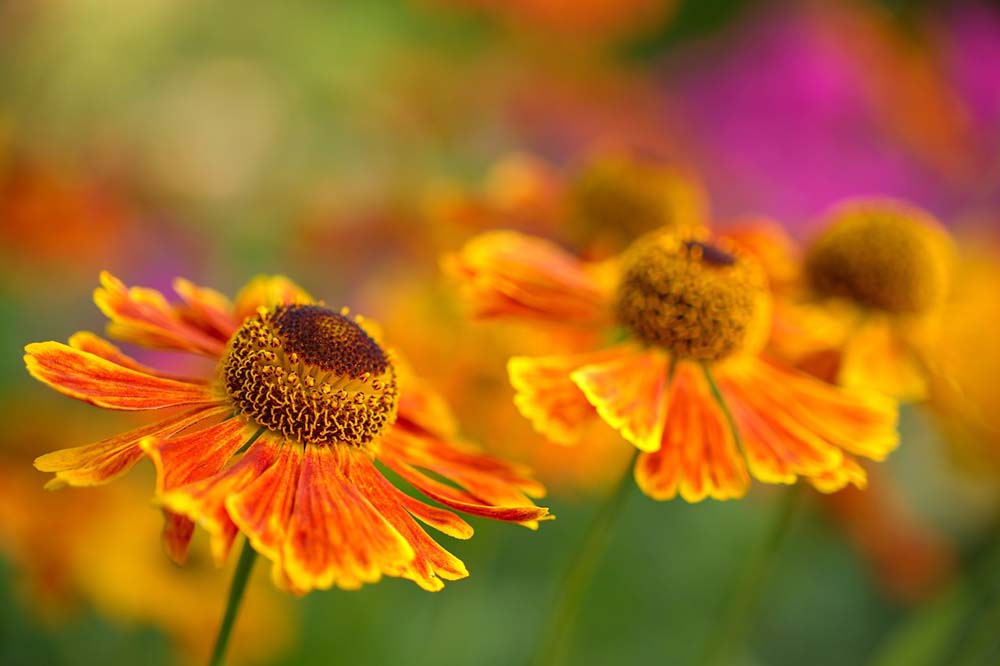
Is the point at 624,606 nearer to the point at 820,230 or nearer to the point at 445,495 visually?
the point at 820,230

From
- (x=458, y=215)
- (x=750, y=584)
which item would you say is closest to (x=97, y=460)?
(x=750, y=584)

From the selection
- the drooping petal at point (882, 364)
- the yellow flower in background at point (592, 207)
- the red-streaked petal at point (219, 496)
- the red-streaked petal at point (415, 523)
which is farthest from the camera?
the yellow flower in background at point (592, 207)

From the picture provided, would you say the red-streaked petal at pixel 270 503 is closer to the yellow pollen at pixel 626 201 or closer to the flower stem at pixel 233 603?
the flower stem at pixel 233 603

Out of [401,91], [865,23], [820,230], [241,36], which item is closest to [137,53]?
[241,36]

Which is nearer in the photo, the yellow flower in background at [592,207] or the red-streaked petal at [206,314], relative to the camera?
the red-streaked petal at [206,314]

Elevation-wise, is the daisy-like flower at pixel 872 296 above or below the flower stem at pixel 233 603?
above

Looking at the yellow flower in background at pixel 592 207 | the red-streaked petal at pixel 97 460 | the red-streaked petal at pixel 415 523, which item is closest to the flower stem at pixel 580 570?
the red-streaked petal at pixel 415 523

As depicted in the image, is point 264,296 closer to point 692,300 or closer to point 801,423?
point 692,300
